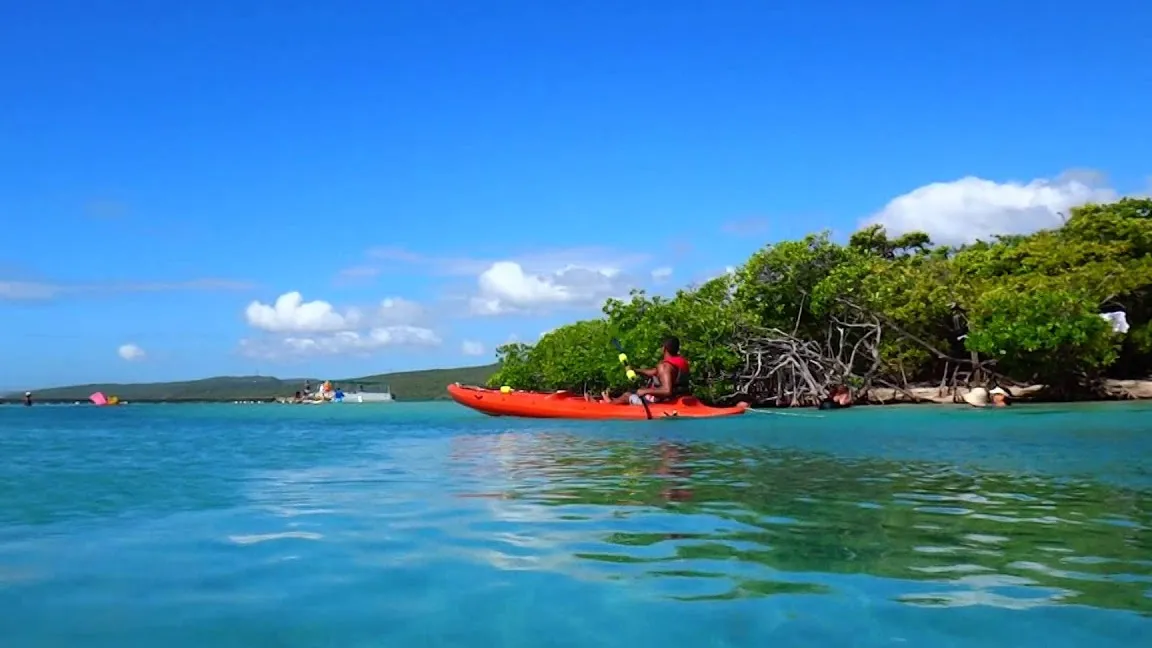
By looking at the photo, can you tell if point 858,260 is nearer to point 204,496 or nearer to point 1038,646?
point 204,496

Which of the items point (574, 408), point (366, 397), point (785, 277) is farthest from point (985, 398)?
point (366, 397)

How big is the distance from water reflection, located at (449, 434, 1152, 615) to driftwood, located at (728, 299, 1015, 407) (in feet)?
72.9

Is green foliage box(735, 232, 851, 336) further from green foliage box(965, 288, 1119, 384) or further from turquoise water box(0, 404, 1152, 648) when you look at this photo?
turquoise water box(0, 404, 1152, 648)

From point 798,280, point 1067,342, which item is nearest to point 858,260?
point 798,280

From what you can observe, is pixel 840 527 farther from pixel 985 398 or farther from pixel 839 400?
pixel 839 400

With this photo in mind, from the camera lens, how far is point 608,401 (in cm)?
2405

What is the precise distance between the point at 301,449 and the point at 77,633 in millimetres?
12886

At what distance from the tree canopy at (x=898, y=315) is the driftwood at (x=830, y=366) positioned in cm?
7

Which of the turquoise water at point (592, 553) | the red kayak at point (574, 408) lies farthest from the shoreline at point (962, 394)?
the turquoise water at point (592, 553)

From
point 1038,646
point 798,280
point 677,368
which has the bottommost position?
point 1038,646

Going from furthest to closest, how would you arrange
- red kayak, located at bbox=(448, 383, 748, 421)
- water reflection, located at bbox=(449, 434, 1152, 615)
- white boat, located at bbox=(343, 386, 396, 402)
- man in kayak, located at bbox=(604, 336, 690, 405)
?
white boat, located at bbox=(343, 386, 396, 402) < red kayak, located at bbox=(448, 383, 748, 421) < man in kayak, located at bbox=(604, 336, 690, 405) < water reflection, located at bbox=(449, 434, 1152, 615)

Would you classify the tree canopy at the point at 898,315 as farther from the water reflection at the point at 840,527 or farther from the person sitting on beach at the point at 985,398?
the water reflection at the point at 840,527

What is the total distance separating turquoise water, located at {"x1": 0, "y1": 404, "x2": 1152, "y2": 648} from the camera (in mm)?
3988

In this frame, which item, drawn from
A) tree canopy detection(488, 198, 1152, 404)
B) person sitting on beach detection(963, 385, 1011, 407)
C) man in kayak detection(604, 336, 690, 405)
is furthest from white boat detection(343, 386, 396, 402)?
man in kayak detection(604, 336, 690, 405)
